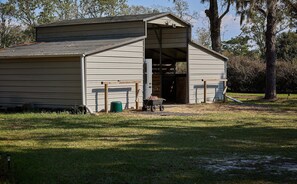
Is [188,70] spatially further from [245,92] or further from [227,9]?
[245,92]

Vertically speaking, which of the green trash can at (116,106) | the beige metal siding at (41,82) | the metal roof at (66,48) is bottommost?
the green trash can at (116,106)

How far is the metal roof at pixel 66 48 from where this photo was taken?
17.4m

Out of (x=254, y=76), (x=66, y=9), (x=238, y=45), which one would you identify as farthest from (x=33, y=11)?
(x=238, y=45)

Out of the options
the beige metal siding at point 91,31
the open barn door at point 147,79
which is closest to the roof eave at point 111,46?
the beige metal siding at point 91,31

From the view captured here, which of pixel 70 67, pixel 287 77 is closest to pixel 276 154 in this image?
pixel 70 67

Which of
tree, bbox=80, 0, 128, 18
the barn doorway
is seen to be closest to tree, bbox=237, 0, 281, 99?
the barn doorway

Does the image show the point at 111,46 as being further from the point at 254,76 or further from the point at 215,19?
the point at 254,76

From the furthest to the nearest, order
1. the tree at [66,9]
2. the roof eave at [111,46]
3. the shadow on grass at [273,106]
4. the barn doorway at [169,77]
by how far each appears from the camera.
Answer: the tree at [66,9] → the barn doorway at [169,77] → the shadow on grass at [273,106] → the roof eave at [111,46]

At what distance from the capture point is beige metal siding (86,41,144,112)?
1741 cm

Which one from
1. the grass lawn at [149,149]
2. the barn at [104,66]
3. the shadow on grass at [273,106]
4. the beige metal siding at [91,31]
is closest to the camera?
the grass lawn at [149,149]

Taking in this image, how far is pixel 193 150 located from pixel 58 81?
9803 millimetres

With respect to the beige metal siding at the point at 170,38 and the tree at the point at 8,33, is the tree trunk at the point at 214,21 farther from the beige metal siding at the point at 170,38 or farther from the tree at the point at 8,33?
the tree at the point at 8,33

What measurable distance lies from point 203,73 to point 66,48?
7.62m

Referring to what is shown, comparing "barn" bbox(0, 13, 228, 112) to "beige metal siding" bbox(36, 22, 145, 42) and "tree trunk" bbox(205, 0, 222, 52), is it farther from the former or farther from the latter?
"tree trunk" bbox(205, 0, 222, 52)
